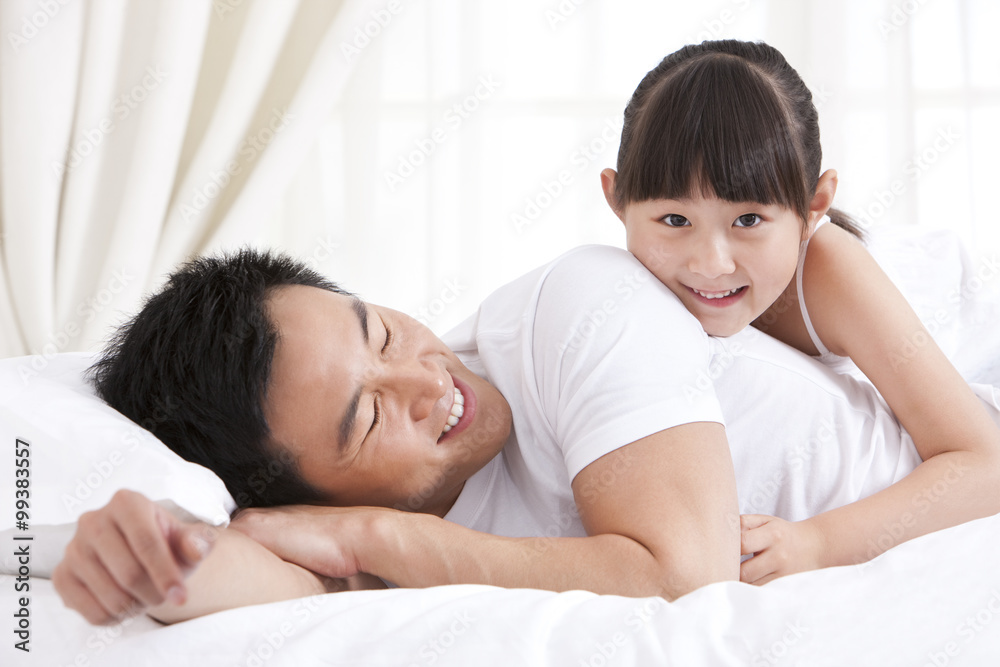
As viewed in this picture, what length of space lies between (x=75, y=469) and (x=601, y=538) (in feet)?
1.87

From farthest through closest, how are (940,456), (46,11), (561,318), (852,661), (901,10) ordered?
(901,10) < (46,11) < (940,456) < (561,318) < (852,661)

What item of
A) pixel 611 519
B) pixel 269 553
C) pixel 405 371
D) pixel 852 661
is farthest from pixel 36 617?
pixel 852 661

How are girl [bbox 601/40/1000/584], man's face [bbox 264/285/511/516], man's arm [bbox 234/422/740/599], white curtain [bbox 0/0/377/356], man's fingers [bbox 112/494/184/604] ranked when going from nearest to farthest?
man's fingers [bbox 112/494/184/604]
man's arm [bbox 234/422/740/599]
man's face [bbox 264/285/511/516]
girl [bbox 601/40/1000/584]
white curtain [bbox 0/0/377/356]

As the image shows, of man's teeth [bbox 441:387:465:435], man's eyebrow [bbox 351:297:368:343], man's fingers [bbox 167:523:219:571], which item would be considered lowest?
man's teeth [bbox 441:387:465:435]

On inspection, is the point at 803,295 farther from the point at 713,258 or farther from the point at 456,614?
the point at 456,614

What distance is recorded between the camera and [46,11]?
7.67ft

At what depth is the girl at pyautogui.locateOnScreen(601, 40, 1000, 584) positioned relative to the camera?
1081 mm

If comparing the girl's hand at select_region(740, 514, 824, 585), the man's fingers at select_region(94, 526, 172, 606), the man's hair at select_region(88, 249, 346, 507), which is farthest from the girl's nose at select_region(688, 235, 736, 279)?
the man's fingers at select_region(94, 526, 172, 606)

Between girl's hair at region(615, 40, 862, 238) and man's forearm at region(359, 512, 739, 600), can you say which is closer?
man's forearm at region(359, 512, 739, 600)

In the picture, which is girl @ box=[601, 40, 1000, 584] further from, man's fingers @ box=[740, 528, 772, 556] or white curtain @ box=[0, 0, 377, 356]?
white curtain @ box=[0, 0, 377, 356]

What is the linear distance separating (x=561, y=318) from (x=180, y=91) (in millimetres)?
1999

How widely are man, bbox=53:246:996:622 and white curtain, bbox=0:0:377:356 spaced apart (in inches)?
58.9

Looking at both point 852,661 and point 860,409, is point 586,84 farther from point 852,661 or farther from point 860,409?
point 852,661

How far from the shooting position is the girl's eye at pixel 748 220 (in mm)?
1145
